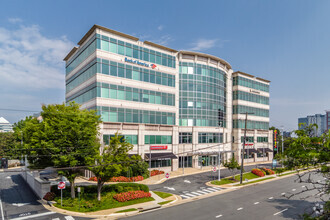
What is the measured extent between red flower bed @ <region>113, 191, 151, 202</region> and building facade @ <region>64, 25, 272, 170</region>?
26.5 ft

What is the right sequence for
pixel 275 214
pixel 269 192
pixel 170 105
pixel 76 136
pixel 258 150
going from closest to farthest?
pixel 275 214
pixel 76 136
pixel 269 192
pixel 170 105
pixel 258 150

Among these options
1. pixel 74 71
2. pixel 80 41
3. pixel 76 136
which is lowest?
pixel 76 136

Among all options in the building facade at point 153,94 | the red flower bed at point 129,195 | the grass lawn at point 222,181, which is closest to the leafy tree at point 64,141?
the red flower bed at point 129,195

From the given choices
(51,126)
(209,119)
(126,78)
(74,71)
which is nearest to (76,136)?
(51,126)

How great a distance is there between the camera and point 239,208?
23.7 metres

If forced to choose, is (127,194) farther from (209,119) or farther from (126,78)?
(209,119)

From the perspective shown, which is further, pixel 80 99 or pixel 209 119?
pixel 209 119

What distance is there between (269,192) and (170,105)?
24.6m

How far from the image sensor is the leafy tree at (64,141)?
23.1 m

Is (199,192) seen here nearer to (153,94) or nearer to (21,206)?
(153,94)

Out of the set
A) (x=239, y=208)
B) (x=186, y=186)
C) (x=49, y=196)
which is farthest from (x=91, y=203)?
(x=239, y=208)

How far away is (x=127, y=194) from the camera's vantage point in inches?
1024

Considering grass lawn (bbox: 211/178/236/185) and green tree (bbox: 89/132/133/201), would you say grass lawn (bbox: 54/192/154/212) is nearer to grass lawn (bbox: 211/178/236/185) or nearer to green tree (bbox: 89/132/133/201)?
green tree (bbox: 89/132/133/201)

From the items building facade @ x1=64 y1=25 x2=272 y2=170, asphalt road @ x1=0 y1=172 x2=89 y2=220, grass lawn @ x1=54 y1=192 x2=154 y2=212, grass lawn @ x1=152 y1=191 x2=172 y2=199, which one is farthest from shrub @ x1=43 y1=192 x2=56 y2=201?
building facade @ x1=64 y1=25 x2=272 y2=170
